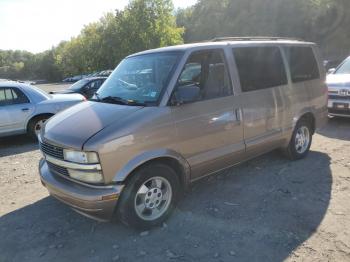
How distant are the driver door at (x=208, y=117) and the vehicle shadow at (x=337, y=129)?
3.95 metres

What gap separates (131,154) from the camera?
372 centimetres

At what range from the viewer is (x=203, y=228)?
161 inches

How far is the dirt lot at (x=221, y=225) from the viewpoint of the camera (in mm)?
3654

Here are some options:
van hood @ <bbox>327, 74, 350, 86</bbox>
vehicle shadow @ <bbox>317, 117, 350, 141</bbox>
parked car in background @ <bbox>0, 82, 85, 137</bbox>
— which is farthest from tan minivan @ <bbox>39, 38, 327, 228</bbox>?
parked car in background @ <bbox>0, 82, 85, 137</bbox>

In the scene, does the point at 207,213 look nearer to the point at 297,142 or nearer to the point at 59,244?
the point at 59,244

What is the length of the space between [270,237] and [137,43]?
30.4 m

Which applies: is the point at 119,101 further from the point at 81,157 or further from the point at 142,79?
the point at 81,157

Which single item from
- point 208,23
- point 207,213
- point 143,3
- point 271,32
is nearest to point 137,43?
point 143,3

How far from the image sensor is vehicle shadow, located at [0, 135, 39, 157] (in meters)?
8.12

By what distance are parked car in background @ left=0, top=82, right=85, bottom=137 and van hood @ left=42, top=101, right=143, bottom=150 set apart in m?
4.48

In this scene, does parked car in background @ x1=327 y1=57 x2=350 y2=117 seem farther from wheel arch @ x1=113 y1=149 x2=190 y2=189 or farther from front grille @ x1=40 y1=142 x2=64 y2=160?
front grille @ x1=40 y1=142 x2=64 y2=160

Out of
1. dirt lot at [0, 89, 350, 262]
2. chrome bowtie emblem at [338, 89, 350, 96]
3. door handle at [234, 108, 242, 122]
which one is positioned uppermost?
door handle at [234, 108, 242, 122]

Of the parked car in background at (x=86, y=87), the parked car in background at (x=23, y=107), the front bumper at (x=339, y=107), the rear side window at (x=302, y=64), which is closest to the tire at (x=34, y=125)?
the parked car in background at (x=23, y=107)

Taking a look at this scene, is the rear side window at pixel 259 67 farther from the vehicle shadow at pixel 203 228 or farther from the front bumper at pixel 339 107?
the front bumper at pixel 339 107
